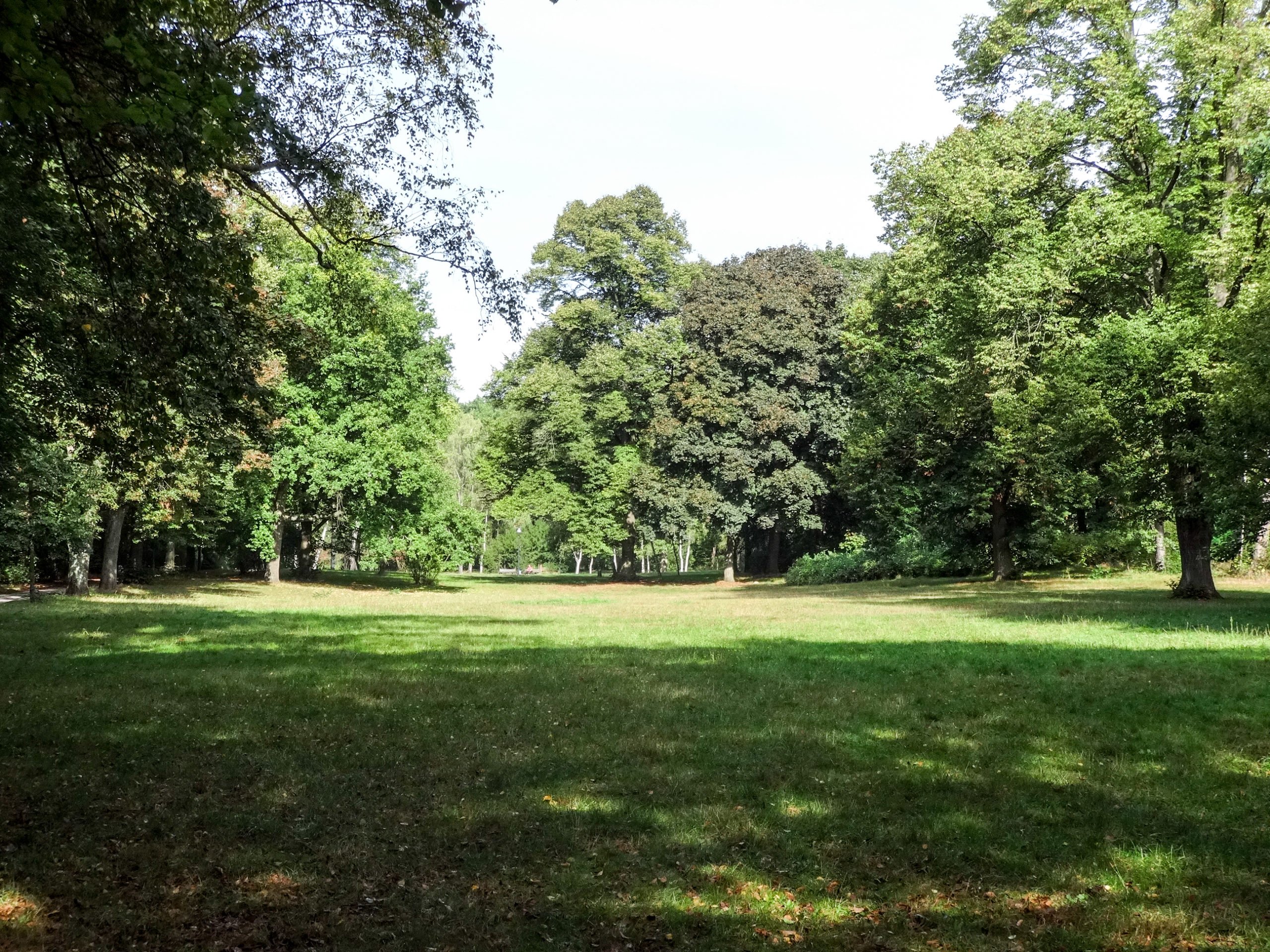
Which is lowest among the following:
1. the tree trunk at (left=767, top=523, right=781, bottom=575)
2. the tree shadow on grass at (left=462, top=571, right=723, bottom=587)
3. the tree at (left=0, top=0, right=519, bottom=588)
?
the tree shadow on grass at (left=462, top=571, right=723, bottom=587)

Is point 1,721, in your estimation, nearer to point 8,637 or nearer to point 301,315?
point 8,637

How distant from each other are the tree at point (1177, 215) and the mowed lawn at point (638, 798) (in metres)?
8.80

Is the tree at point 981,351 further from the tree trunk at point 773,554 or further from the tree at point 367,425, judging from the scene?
the tree at point 367,425

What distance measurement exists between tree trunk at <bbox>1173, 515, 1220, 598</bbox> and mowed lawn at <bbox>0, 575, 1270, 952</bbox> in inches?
392

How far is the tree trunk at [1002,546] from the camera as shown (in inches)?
1503

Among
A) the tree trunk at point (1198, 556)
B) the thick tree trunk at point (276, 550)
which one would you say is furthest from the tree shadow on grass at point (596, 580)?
the tree trunk at point (1198, 556)

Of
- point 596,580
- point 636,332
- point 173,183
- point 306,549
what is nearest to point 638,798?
point 173,183

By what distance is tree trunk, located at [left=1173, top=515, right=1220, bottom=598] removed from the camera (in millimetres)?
24766

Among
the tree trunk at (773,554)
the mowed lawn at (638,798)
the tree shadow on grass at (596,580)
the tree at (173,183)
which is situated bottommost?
the tree shadow on grass at (596,580)

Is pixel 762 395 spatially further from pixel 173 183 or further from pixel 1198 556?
pixel 173 183

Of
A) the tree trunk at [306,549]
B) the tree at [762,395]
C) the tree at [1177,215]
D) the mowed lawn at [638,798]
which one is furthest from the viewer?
the tree trunk at [306,549]

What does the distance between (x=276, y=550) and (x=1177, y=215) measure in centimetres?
3826

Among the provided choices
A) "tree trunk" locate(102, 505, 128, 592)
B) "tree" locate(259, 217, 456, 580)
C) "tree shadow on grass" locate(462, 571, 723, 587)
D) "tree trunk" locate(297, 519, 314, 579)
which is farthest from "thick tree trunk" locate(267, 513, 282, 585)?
"tree shadow on grass" locate(462, 571, 723, 587)

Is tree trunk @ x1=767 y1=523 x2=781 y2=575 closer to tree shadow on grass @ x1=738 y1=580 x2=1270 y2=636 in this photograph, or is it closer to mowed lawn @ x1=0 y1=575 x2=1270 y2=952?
tree shadow on grass @ x1=738 y1=580 x2=1270 y2=636
